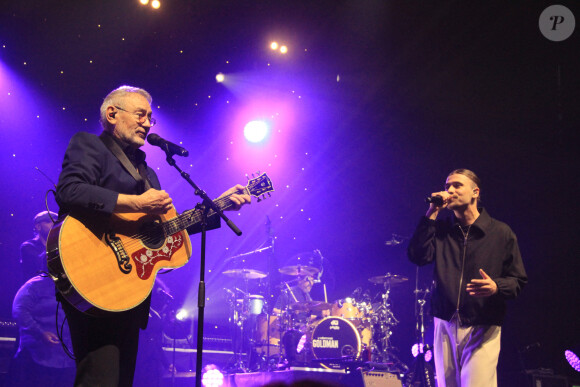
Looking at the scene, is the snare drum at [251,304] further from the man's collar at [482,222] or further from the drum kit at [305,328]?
the man's collar at [482,222]

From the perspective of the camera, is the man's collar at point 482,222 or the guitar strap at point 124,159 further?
the man's collar at point 482,222

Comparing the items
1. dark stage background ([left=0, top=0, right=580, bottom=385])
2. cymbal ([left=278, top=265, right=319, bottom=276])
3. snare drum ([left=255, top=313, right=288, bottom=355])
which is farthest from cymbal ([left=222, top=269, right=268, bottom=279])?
dark stage background ([left=0, top=0, right=580, bottom=385])

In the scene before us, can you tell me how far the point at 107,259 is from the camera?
8.50ft

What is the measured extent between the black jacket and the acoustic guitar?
7.11ft

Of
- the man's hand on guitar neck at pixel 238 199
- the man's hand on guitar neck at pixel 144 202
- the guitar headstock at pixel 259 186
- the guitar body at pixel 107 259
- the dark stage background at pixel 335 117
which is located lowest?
the guitar body at pixel 107 259

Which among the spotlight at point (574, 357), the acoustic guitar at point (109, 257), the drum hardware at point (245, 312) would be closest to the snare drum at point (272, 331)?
the drum hardware at point (245, 312)

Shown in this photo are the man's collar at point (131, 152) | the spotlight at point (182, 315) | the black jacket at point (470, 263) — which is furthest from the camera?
the spotlight at point (182, 315)

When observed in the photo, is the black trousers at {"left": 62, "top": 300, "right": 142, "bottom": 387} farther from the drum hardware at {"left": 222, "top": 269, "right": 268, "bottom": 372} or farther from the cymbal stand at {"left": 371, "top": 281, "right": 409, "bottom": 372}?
the cymbal stand at {"left": 371, "top": 281, "right": 409, "bottom": 372}

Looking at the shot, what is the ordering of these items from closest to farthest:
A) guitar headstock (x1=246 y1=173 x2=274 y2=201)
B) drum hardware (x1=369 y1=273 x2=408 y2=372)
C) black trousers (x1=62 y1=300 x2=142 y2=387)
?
black trousers (x1=62 y1=300 x2=142 y2=387), guitar headstock (x1=246 y1=173 x2=274 y2=201), drum hardware (x1=369 y1=273 x2=408 y2=372)

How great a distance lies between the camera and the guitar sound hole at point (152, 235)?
2.88 m

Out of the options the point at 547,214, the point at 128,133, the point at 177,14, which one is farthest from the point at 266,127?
the point at 128,133

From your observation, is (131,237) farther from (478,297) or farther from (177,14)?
(177,14)

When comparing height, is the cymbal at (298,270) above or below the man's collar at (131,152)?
above

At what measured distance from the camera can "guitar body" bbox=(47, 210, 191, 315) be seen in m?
2.40
